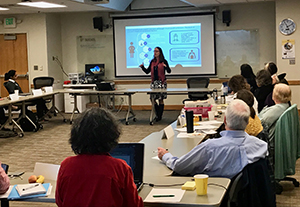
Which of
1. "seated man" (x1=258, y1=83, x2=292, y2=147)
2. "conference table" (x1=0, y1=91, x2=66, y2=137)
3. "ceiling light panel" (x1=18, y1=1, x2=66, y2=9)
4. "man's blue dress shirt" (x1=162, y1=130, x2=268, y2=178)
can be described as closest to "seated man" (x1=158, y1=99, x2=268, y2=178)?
"man's blue dress shirt" (x1=162, y1=130, x2=268, y2=178)

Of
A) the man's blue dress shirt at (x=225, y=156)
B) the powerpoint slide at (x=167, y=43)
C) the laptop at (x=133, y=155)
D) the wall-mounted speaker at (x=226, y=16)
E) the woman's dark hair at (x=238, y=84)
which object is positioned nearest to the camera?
the laptop at (x=133, y=155)

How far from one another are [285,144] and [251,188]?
6.17 ft

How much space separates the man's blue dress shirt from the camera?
260 cm

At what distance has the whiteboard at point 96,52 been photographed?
37.0 feet

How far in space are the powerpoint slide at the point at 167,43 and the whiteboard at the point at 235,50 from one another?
553mm

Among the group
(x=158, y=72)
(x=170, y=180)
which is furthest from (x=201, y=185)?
(x=158, y=72)

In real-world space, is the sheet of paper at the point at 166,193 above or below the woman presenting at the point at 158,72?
below

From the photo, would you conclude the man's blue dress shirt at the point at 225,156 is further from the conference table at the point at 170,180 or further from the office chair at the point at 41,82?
the office chair at the point at 41,82

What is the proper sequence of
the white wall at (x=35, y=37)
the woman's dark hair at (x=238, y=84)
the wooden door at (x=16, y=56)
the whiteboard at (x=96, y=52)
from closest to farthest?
the woman's dark hair at (x=238, y=84) < the white wall at (x=35, y=37) < the wooden door at (x=16, y=56) < the whiteboard at (x=96, y=52)

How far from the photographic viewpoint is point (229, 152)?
2629 millimetres

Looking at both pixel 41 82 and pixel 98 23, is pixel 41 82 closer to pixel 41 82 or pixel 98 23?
pixel 41 82

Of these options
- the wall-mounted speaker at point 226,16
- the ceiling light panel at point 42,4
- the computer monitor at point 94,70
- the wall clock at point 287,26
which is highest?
the ceiling light panel at point 42,4

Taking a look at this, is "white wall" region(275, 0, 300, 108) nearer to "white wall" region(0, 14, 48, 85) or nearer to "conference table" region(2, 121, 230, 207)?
"white wall" region(0, 14, 48, 85)

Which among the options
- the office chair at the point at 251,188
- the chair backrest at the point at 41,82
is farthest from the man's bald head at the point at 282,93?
the chair backrest at the point at 41,82
